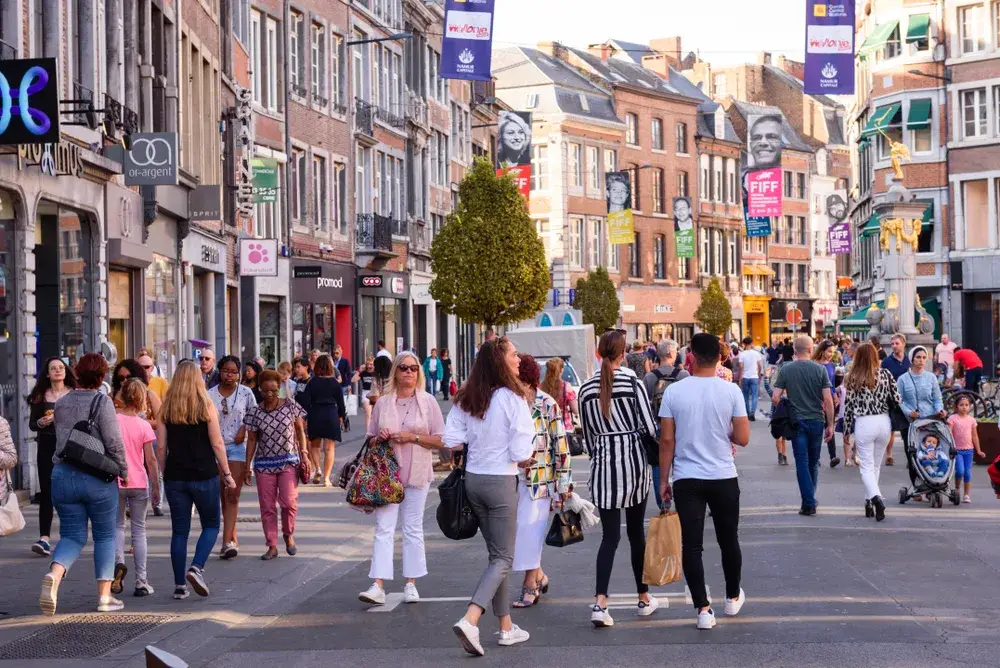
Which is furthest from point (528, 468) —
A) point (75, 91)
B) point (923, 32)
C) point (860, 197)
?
point (860, 197)

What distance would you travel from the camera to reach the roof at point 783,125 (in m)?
97.6

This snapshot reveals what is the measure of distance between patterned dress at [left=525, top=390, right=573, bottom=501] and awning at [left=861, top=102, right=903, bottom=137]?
47666mm

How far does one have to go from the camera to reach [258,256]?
3359 centimetres

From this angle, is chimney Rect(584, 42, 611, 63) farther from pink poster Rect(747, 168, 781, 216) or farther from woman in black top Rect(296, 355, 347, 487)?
woman in black top Rect(296, 355, 347, 487)

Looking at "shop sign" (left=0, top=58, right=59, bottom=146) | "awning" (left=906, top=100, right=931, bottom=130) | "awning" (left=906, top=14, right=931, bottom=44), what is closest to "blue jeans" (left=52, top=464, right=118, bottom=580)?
"shop sign" (left=0, top=58, right=59, bottom=146)

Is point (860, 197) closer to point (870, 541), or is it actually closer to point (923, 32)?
point (923, 32)

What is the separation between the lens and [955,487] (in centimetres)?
1834

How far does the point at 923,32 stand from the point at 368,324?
861 inches

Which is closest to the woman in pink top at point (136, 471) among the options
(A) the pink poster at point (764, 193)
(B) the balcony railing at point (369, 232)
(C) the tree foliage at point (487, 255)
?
(C) the tree foliage at point (487, 255)

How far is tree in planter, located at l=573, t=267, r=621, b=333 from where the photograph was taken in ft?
241

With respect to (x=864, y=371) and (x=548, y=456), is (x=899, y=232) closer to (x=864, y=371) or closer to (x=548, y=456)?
(x=864, y=371)

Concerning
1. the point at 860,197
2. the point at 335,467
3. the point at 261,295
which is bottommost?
the point at 335,467

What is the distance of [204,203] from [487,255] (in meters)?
16.3

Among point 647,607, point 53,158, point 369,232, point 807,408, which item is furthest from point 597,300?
point 647,607
